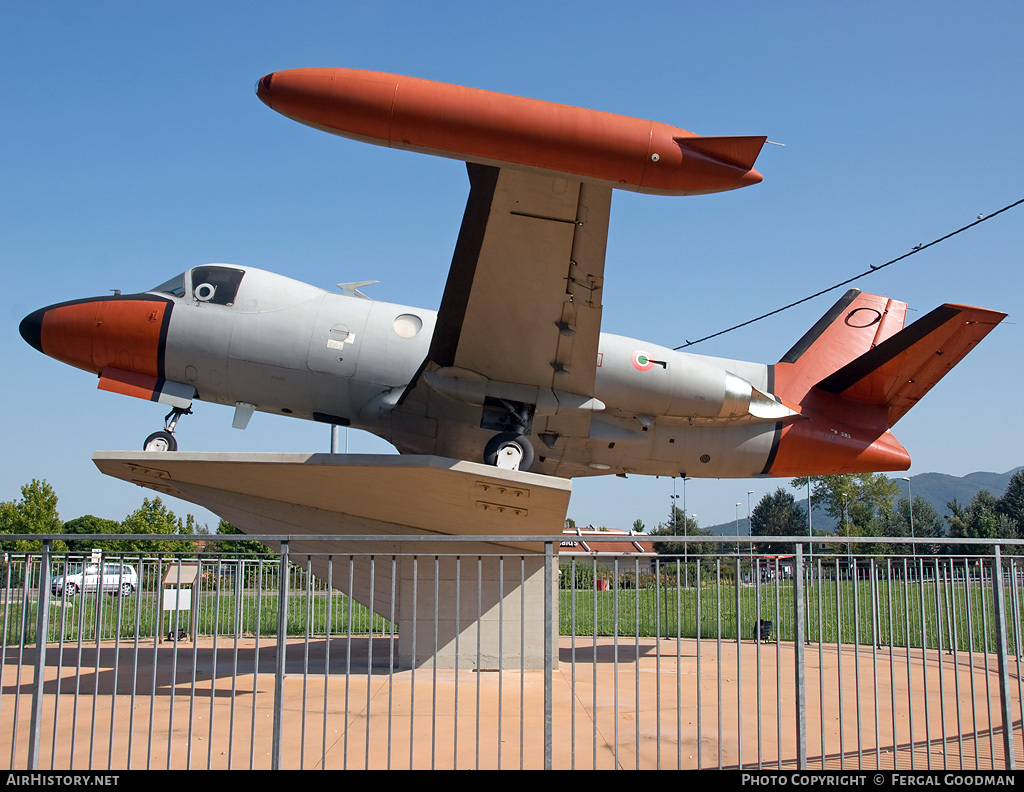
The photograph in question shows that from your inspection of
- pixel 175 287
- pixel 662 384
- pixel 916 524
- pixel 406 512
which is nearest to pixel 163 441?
pixel 175 287

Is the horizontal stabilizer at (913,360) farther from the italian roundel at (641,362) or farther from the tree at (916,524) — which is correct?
the tree at (916,524)

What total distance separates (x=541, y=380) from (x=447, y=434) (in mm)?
2104

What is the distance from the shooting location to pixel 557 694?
35.0ft

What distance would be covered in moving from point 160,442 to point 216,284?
2.73 metres

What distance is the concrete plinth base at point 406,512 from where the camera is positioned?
11016mm

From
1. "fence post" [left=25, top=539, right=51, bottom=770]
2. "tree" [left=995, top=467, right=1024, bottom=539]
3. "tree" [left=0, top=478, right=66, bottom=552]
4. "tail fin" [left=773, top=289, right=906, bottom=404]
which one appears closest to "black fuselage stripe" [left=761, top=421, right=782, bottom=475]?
"tail fin" [left=773, top=289, right=906, bottom=404]

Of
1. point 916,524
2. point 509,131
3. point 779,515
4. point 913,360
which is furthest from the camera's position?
point 779,515

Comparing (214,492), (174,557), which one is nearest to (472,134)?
(174,557)

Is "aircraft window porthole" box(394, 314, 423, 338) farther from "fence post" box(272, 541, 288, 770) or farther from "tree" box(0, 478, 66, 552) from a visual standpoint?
"tree" box(0, 478, 66, 552)

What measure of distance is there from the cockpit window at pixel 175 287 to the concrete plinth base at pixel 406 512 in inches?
121

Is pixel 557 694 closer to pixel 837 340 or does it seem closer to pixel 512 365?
pixel 512 365

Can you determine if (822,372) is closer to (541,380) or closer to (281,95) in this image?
(541,380)

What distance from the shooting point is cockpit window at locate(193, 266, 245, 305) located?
520 inches

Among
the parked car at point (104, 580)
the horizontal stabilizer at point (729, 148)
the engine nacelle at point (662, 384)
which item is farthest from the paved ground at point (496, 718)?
the horizontal stabilizer at point (729, 148)
